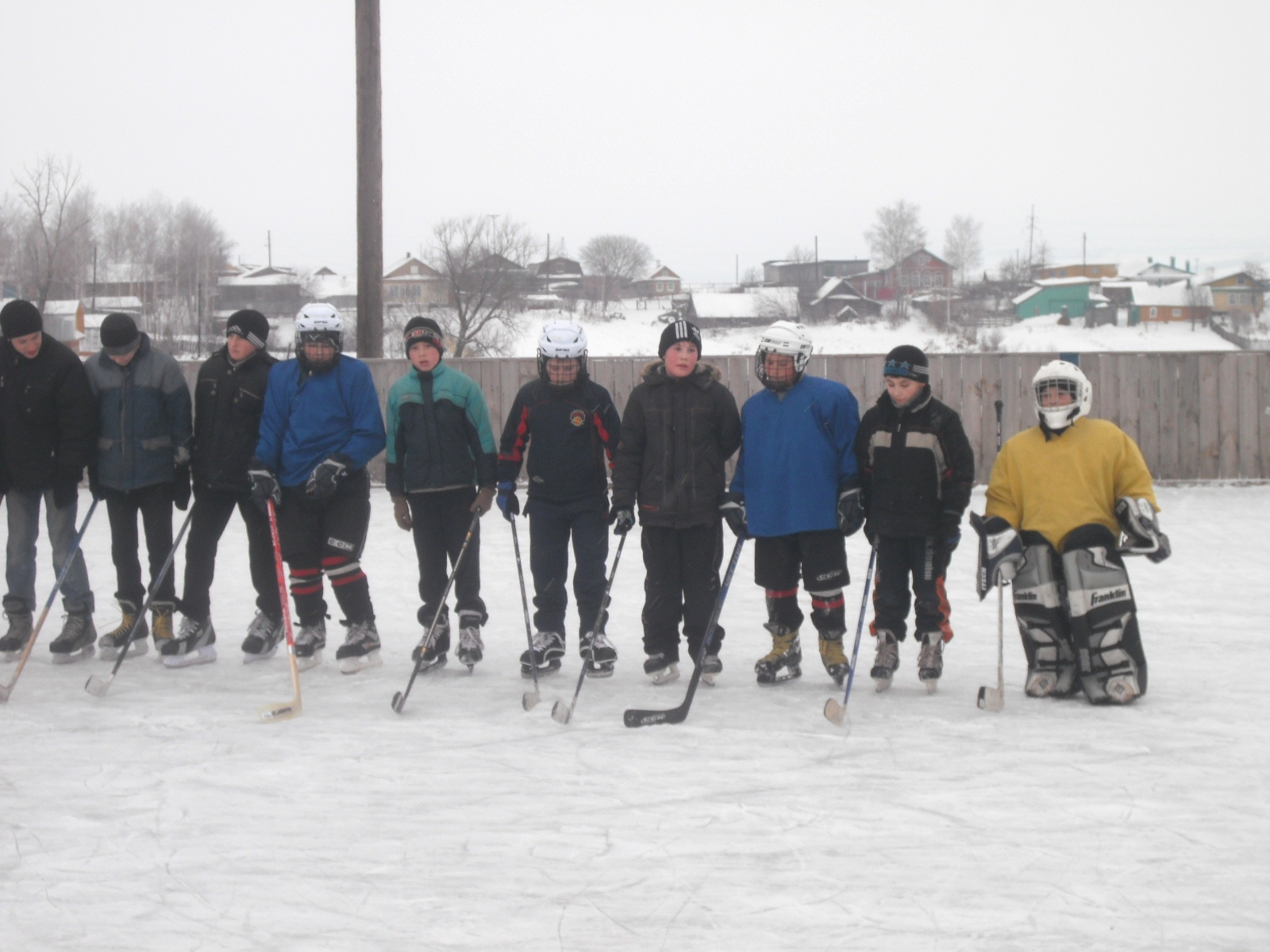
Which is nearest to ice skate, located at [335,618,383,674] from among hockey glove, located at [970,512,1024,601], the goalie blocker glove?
hockey glove, located at [970,512,1024,601]

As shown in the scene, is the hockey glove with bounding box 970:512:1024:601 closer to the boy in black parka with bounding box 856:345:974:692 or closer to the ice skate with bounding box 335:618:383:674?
the boy in black parka with bounding box 856:345:974:692

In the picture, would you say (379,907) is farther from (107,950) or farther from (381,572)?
(381,572)

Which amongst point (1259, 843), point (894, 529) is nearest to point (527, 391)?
point (894, 529)

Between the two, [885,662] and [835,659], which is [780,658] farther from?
[885,662]

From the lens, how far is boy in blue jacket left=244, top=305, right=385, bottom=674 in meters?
5.36

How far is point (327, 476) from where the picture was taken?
17.0 ft

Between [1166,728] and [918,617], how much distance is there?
1063mm

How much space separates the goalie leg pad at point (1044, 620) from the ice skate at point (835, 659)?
0.76 metres

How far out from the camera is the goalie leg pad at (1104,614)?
4.61 m

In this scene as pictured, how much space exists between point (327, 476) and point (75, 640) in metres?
1.67

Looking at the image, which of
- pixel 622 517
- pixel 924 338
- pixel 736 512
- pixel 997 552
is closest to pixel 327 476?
pixel 622 517

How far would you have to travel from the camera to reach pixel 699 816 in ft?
11.4

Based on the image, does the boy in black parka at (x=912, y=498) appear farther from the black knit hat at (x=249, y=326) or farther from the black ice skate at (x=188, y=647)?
the black ice skate at (x=188, y=647)

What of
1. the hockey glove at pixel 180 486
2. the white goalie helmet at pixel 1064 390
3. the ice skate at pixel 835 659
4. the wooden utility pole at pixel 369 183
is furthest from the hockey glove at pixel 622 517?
the wooden utility pole at pixel 369 183
